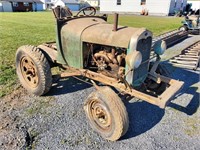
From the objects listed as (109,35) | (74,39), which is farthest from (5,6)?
(109,35)

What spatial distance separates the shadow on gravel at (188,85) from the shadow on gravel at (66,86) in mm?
1905

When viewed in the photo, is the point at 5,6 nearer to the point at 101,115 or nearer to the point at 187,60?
the point at 187,60

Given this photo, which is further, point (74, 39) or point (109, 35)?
point (74, 39)

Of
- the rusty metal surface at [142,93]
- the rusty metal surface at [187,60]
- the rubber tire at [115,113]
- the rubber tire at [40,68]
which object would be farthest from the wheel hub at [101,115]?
the rusty metal surface at [187,60]

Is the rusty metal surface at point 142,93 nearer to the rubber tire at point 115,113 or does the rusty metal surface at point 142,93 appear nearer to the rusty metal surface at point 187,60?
the rubber tire at point 115,113

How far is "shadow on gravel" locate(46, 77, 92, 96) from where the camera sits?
4.17 meters

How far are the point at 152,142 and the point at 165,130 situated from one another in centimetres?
40

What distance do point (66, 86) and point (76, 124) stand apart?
136 cm

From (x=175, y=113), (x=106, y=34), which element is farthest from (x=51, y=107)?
(x=175, y=113)

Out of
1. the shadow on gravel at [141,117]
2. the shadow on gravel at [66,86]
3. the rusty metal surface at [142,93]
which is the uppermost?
the rusty metal surface at [142,93]

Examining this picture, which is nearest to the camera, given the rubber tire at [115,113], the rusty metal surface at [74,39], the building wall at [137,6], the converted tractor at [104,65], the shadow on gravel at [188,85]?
the rubber tire at [115,113]

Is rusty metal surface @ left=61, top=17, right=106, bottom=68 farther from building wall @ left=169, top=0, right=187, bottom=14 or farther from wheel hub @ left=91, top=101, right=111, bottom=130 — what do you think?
building wall @ left=169, top=0, right=187, bottom=14

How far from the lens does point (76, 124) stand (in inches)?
126

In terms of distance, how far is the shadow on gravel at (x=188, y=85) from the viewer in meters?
3.79
